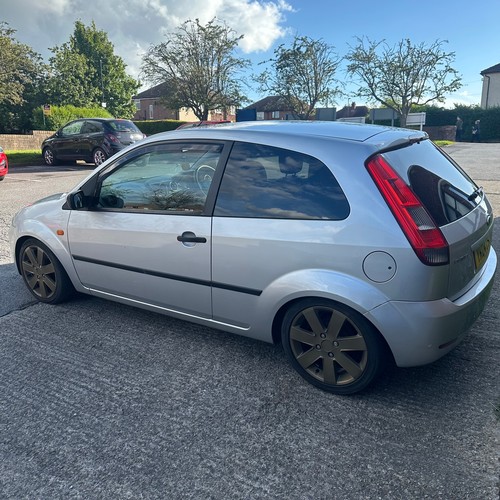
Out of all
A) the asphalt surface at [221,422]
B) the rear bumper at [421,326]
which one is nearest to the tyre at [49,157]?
the asphalt surface at [221,422]

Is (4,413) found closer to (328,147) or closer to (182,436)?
(182,436)

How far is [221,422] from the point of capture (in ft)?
8.04

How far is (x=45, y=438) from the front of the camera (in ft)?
7.70

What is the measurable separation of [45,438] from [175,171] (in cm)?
190

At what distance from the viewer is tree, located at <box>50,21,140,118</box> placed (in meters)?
33.6

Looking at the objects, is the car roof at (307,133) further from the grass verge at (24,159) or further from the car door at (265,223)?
the grass verge at (24,159)

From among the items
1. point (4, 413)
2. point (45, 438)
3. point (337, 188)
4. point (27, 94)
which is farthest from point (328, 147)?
point (27, 94)


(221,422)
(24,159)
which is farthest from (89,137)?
(221,422)

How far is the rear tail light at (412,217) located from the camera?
2268 millimetres

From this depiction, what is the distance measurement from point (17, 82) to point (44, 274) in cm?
2473

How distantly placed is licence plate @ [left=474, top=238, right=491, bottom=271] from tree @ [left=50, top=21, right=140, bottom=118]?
35.0 meters

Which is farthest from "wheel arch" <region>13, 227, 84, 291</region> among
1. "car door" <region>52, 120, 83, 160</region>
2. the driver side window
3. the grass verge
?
the grass verge

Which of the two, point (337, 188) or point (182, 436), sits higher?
point (337, 188)

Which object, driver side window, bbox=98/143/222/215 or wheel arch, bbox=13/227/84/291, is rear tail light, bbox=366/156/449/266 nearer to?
driver side window, bbox=98/143/222/215
